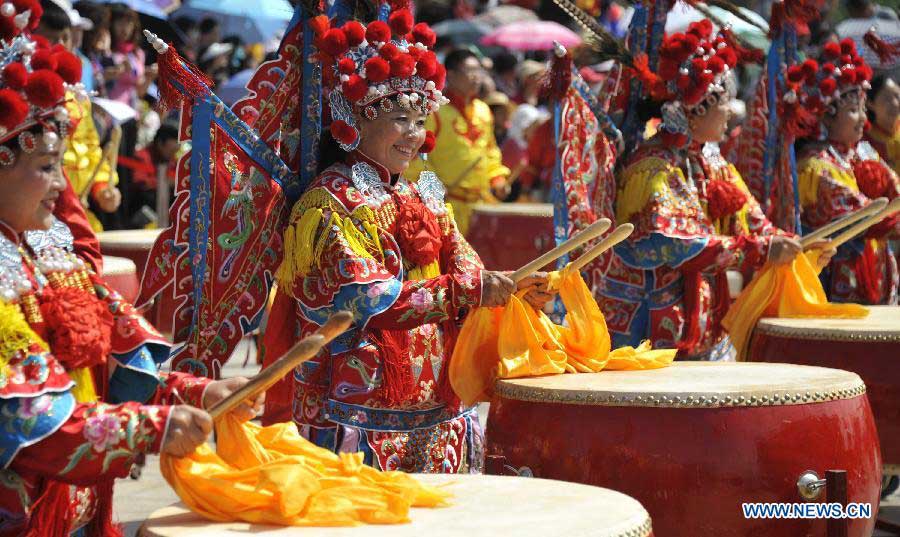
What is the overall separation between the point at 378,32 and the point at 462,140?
5.36m

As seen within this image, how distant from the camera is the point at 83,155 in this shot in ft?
22.7

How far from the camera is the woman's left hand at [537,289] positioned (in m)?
3.87

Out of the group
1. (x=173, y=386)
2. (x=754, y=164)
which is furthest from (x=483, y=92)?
(x=173, y=386)

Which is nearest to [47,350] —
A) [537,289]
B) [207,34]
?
[537,289]

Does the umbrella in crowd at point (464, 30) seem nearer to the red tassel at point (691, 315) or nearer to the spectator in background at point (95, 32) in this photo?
the spectator in background at point (95, 32)

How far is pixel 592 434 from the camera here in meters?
3.50

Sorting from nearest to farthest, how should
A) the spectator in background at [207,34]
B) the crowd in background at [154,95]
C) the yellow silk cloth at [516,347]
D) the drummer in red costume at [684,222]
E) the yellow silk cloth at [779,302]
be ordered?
1. the yellow silk cloth at [516,347]
2. the yellow silk cloth at [779,302]
3. the drummer in red costume at [684,222]
4. the crowd in background at [154,95]
5. the spectator in background at [207,34]

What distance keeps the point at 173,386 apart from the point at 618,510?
0.90 m

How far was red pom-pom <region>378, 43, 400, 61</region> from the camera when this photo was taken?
3848mm

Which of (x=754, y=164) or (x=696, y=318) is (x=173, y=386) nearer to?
(x=696, y=318)

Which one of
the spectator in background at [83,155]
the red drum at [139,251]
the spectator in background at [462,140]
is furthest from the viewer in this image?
the spectator in background at [462,140]

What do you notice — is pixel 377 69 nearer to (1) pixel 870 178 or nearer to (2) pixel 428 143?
(2) pixel 428 143

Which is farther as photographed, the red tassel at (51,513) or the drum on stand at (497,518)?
the red tassel at (51,513)

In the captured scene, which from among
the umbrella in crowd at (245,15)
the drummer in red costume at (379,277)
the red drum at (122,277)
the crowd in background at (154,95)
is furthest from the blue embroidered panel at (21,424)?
the umbrella in crowd at (245,15)
